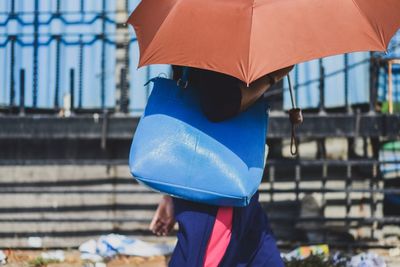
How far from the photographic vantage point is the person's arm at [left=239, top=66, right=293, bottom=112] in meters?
2.76

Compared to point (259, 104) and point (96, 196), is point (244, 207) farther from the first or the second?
point (96, 196)

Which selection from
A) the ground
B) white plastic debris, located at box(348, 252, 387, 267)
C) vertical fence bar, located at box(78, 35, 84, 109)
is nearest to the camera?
white plastic debris, located at box(348, 252, 387, 267)

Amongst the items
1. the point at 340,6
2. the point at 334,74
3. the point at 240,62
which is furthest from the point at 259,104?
the point at 334,74

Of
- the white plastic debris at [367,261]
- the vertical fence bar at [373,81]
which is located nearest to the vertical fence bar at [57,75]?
the vertical fence bar at [373,81]

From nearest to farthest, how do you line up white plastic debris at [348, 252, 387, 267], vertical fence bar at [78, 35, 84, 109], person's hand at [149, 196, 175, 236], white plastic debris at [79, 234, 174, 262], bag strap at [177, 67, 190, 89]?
bag strap at [177, 67, 190, 89] → person's hand at [149, 196, 175, 236] → white plastic debris at [348, 252, 387, 267] → white plastic debris at [79, 234, 174, 262] → vertical fence bar at [78, 35, 84, 109]

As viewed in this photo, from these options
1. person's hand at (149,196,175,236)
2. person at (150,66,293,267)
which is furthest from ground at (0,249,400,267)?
person at (150,66,293,267)

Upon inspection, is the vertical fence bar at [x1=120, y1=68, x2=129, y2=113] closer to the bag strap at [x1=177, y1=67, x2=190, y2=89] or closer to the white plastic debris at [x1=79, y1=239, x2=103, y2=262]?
the white plastic debris at [x1=79, y1=239, x2=103, y2=262]

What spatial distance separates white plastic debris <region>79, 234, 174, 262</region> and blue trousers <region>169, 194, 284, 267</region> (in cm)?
328

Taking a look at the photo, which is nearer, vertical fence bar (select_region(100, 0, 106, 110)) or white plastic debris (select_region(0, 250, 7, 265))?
white plastic debris (select_region(0, 250, 7, 265))

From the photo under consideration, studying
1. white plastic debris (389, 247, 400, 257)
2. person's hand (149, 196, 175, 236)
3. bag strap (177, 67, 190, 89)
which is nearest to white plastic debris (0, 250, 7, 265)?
person's hand (149, 196, 175, 236)

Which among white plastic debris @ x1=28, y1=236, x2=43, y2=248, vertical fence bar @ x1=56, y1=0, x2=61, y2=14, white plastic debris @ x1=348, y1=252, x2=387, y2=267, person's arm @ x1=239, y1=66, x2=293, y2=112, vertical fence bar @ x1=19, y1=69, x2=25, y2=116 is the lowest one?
white plastic debris @ x1=28, y1=236, x2=43, y2=248

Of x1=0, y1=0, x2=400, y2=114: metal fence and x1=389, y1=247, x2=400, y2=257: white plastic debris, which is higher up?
x1=0, y1=0, x2=400, y2=114: metal fence

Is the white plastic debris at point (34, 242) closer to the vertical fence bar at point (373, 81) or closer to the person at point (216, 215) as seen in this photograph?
the vertical fence bar at point (373, 81)

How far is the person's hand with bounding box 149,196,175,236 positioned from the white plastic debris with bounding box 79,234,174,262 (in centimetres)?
317
